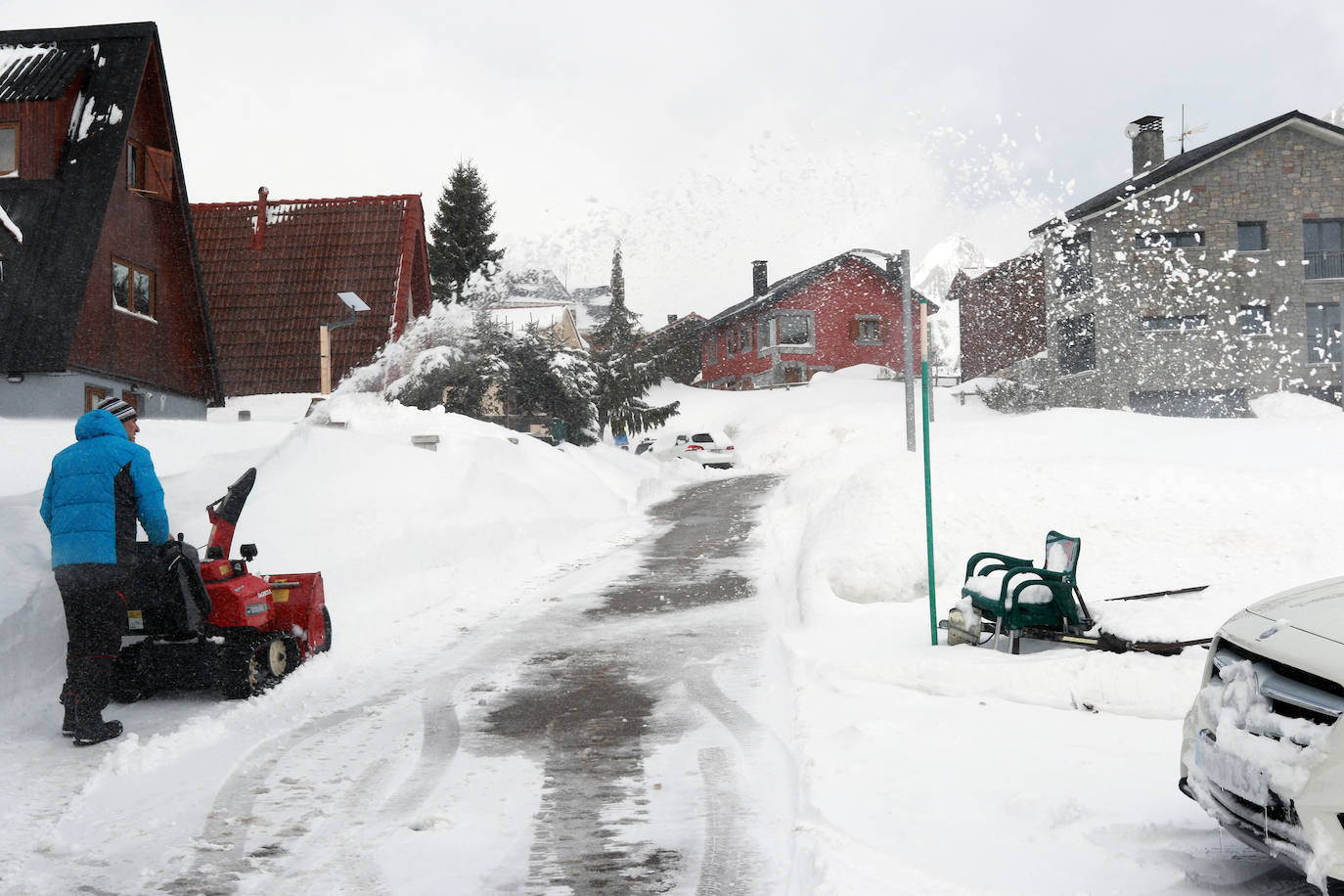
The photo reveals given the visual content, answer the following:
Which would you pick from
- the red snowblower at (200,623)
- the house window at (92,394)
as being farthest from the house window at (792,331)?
the red snowblower at (200,623)

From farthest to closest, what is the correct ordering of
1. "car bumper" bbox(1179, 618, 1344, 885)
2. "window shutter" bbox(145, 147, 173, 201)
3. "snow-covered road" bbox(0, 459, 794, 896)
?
1. "window shutter" bbox(145, 147, 173, 201)
2. "snow-covered road" bbox(0, 459, 794, 896)
3. "car bumper" bbox(1179, 618, 1344, 885)

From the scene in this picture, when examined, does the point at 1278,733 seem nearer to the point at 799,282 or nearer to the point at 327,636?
the point at 327,636

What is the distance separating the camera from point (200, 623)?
7207 millimetres

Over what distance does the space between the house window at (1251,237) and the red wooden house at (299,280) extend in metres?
28.0

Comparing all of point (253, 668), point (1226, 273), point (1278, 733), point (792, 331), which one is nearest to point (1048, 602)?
point (1278, 733)

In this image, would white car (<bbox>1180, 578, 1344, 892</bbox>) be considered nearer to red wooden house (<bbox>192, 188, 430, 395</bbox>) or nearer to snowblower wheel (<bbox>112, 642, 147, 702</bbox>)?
snowblower wheel (<bbox>112, 642, 147, 702</bbox>)

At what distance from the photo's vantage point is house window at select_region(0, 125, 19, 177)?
20.0 m

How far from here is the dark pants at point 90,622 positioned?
6.40 meters

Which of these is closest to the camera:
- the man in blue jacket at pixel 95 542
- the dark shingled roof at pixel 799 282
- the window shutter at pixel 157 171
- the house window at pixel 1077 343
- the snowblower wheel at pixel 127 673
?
the man in blue jacket at pixel 95 542

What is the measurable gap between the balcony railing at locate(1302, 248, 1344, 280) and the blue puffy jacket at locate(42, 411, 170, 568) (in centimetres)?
4092

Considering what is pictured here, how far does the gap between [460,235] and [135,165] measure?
27832mm

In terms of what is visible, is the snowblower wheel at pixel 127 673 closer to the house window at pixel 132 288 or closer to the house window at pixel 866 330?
the house window at pixel 132 288

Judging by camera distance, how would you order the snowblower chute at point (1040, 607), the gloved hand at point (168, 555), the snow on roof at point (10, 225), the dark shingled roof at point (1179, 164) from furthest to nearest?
the dark shingled roof at point (1179, 164) → the snow on roof at point (10, 225) → the snowblower chute at point (1040, 607) → the gloved hand at point (168, 555)

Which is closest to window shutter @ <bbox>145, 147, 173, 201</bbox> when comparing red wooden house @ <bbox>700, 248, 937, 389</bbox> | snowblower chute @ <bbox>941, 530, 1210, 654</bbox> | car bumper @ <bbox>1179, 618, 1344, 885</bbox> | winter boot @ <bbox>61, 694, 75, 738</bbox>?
winter boot @ <bbox>61, 694, 75, 738</bbox>
